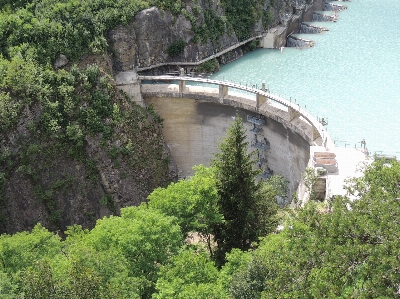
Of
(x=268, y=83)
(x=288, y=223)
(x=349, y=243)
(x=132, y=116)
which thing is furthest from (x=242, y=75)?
(x=349, y=243)

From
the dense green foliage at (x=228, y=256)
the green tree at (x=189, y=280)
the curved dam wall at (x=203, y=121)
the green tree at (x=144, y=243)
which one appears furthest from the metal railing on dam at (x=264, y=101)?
the green tree at (x=189, y=280)

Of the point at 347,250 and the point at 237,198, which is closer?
the point at 347,250

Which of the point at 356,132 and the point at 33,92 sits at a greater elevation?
the point at 33,92

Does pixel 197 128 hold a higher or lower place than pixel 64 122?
lower

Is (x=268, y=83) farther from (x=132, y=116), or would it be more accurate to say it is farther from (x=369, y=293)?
(x=369, y=293)

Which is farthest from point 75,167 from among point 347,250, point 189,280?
point 347,250

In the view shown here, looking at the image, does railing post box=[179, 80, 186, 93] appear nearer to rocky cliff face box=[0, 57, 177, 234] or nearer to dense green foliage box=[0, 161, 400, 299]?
rocky cliff face box=[0, 57, 177, 234]

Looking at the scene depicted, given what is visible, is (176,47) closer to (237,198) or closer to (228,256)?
(237,198)

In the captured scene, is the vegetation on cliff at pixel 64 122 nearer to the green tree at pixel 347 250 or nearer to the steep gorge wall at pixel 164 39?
the steep gorge wall at pixel 164 39
